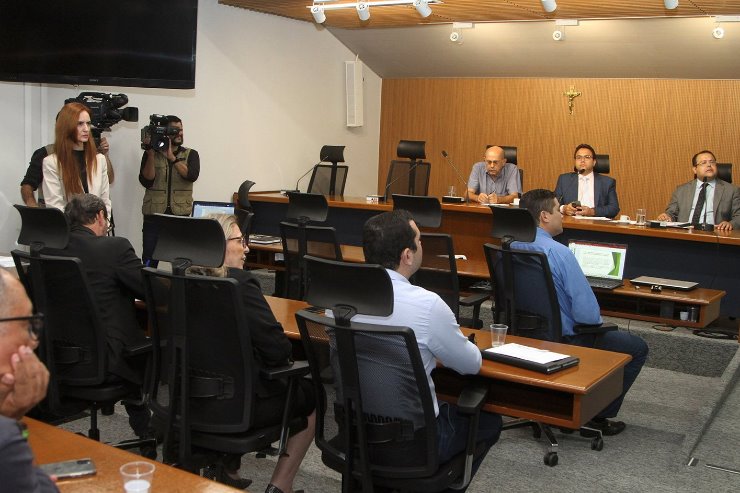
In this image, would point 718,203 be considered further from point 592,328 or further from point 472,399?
point 472,399

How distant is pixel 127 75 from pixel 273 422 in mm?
4954

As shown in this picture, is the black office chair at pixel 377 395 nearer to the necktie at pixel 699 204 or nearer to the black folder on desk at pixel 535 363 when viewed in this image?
the black folder on desk at pixel 535 363

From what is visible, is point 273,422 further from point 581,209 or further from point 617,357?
point 581,209

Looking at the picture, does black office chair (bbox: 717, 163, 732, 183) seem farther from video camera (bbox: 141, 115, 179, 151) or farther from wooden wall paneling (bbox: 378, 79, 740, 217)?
video camera (bbox: 141, 115, 179, 151)

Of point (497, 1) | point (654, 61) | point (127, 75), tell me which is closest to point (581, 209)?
point (497, 1)

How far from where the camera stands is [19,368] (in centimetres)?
162

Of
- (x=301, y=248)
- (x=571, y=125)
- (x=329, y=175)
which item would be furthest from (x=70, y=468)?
(x=571, y=125)

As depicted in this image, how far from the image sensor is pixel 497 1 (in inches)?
340

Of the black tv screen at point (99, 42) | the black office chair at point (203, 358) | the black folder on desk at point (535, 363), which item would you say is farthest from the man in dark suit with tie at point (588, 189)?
the black office chair at point (203, 358)

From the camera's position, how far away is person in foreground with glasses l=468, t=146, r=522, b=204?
802 cm

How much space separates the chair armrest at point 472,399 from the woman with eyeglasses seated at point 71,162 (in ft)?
11.9

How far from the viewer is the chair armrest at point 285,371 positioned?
10.2 feet

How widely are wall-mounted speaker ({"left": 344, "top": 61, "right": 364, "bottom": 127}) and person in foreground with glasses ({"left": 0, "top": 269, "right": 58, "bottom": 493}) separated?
9.77 meters

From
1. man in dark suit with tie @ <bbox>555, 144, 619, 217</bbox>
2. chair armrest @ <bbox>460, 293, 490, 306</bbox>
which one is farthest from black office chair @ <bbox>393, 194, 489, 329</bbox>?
man in dark suit with tie @ <bbox>555, 144, 619, 217</bbox>
